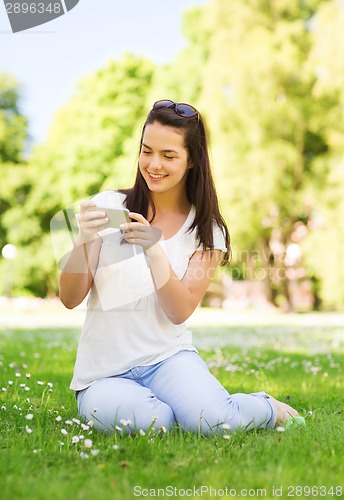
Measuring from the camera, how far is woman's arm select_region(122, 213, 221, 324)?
3.05m

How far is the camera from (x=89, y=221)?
10.0 ft

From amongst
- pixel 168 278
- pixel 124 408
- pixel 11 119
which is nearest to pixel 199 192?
pixel 168 278

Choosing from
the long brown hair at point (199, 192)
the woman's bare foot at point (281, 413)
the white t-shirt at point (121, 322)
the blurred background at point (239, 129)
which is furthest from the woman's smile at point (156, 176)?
the blurred background at point (239, 129)

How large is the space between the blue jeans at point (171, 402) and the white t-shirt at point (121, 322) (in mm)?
65

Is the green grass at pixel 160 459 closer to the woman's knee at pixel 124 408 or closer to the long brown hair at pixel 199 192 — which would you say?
the woman's knee at pixel 124 408

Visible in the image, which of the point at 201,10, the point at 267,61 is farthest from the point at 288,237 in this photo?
the point at 201,10

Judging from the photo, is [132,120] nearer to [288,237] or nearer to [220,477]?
[288,237]

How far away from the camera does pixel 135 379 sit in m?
3.26

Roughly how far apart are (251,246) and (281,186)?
333cm

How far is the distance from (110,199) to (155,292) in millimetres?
594

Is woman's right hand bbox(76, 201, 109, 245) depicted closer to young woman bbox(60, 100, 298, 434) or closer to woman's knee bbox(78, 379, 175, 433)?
young woman bbox(60, 100, 298, 434)

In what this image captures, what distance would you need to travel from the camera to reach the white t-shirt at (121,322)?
3250mm

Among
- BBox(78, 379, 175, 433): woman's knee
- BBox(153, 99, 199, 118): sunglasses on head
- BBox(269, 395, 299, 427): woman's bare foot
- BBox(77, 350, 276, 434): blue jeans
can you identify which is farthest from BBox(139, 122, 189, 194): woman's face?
BBox(269, 395, 299, 427): woman's bare foot

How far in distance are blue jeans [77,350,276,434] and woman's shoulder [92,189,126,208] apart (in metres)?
0.90
